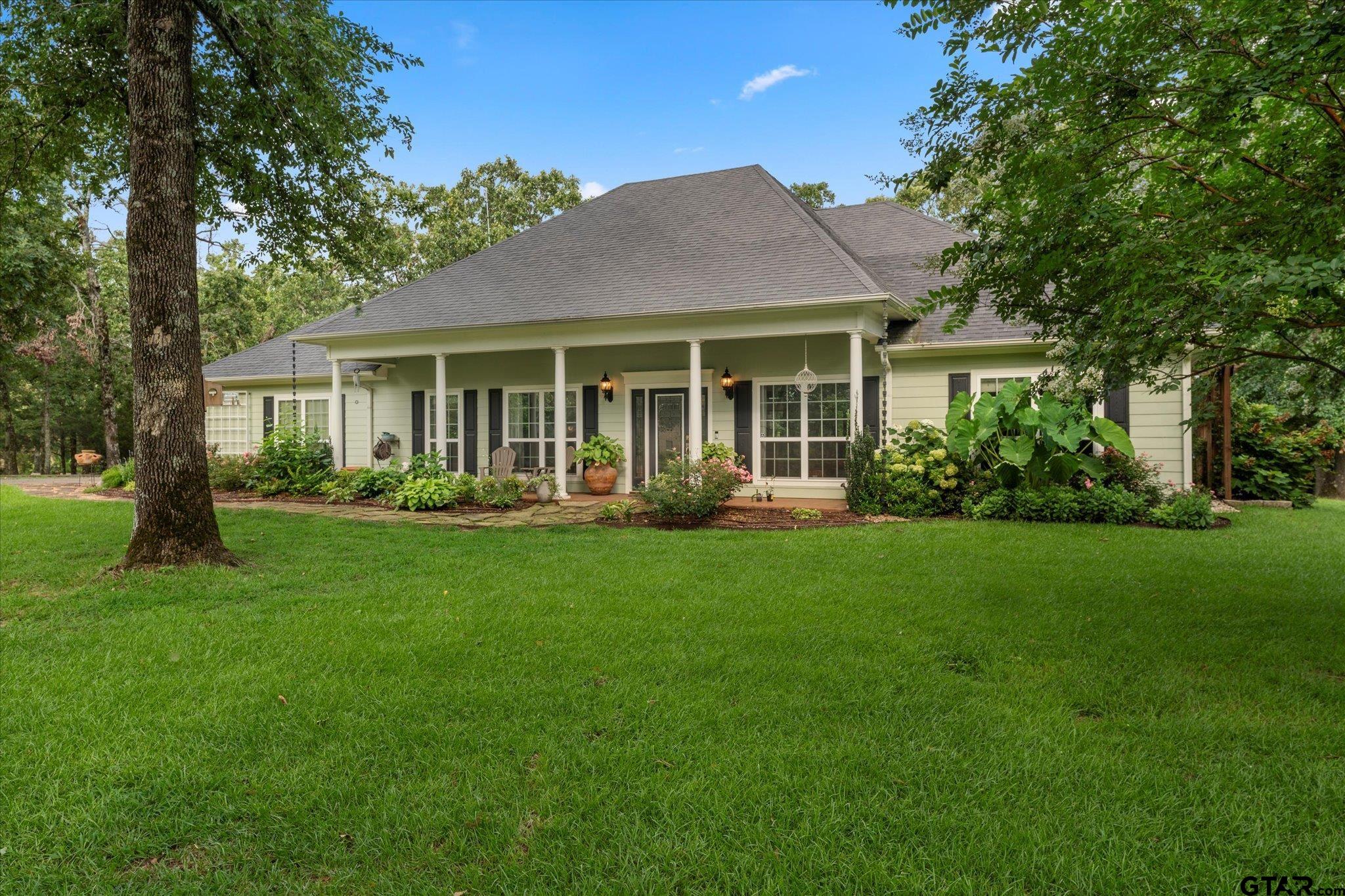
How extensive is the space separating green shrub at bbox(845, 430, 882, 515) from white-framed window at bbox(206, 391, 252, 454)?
1467cm

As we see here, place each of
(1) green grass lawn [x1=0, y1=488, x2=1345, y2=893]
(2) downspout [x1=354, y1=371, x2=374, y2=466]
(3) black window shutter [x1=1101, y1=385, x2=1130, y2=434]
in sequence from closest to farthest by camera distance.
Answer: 1. (1) green grass lawn [x1=0, y1=488, x2=1345, y2=893]
2. (3) black window shutter [x1=1101, y1=385, x2=1130, y2=434]
3. (2) downspout [x1=354, y1=371, x2=374, y2=466]

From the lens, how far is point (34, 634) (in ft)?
13.8

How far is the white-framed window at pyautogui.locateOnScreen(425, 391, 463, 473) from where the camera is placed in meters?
13.5

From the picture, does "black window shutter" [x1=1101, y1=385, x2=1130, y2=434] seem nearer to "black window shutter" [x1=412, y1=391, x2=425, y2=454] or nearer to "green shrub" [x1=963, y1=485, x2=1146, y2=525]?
"green shrub" [x1=963, y1=485, x2=1146, y2=525]

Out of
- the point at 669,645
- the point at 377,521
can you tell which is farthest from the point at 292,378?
the point at 669,645

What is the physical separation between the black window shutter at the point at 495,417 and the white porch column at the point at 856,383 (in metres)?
7.08

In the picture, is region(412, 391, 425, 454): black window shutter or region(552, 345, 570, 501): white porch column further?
region(412, 391, 425, 454): black window shutter

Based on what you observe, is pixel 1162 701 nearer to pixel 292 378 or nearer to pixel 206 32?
pixel 206 32

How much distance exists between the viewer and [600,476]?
1187cm

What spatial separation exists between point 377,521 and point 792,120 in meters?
12.3

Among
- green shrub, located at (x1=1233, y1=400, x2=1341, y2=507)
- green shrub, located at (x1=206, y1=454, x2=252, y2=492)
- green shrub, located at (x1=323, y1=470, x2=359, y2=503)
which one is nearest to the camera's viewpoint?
green shrub, located at (x1=1233, y1=400, x2=1341, y2=507)

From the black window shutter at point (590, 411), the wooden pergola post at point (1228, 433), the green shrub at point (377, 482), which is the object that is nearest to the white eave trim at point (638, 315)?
the black window shutter at point (590, 411)

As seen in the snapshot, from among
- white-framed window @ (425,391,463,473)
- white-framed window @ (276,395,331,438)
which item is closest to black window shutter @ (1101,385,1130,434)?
white-framed window @ (425,391,463,473)

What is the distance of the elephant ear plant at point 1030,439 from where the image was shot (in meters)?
8.73
